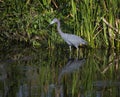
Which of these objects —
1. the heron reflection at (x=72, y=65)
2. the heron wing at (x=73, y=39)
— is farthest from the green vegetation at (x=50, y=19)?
the heron reflection at (x=72, y=65)

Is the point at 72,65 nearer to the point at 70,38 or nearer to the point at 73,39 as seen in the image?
the point at 73,39

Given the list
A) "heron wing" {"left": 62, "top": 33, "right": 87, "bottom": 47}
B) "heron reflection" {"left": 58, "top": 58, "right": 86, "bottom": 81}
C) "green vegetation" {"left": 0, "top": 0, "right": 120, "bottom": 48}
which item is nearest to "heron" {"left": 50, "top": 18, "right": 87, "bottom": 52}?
"heron wing" {"left": 62, "top": 33, "right": 87, "bottom": 47}

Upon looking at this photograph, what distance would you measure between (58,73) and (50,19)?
4.22 metres

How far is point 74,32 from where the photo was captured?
13.1m

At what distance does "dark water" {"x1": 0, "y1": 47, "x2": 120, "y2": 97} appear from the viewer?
25.7ft

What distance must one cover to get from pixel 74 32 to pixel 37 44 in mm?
1046

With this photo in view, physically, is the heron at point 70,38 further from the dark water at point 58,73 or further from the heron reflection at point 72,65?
the heron reflection at point 72,65

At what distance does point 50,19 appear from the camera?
44.5ft

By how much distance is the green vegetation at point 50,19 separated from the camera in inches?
487

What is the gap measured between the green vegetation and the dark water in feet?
1.13

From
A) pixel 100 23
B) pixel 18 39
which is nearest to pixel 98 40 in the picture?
pixel 100 23

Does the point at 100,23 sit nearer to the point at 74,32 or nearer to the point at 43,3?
the point at 74,32

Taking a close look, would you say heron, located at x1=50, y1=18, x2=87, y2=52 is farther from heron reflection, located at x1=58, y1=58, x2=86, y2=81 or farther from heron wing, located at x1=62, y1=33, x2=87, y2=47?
heron reflection, located at x1=58, y1=58, x2=86, y2=81

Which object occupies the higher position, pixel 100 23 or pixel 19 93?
pixel 100 23
